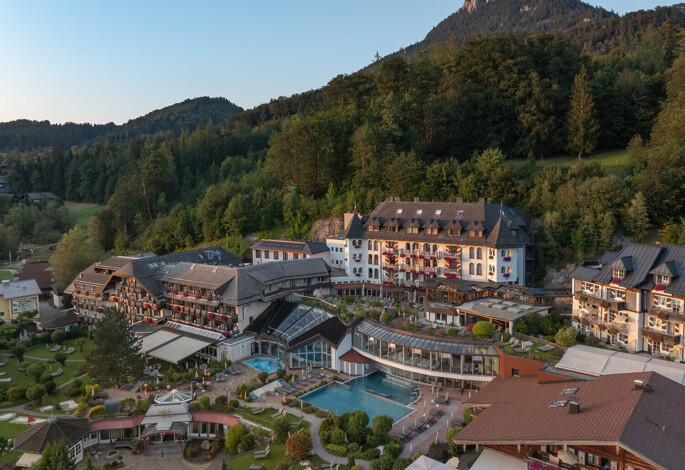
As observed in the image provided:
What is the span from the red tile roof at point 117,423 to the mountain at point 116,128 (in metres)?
140

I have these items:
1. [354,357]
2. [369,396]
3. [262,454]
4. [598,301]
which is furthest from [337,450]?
[598,301]

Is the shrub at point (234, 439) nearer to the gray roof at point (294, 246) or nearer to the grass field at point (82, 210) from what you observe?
the gray roof at point (294, 246)

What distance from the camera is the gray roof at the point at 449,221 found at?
133ft

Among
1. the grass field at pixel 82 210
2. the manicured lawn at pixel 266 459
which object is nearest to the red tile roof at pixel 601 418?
the manicured lawn at pixel 266 459

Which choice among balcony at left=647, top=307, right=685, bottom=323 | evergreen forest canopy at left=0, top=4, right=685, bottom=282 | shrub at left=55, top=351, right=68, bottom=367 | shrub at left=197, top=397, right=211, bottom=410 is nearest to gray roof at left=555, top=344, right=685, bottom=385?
Answer: balcony at left=647, top=307, right=685, bottom=323

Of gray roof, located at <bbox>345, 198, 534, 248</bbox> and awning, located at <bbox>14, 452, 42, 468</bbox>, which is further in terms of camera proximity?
gray roof, located at <bbox>345, 198, 534, 248</bbox>

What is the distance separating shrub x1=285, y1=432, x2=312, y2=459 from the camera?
74.8 feet

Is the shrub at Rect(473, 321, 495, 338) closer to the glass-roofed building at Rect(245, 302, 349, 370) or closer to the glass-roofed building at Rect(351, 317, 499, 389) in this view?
the glass-roofed building at Rect(351, 317, 499, 389)

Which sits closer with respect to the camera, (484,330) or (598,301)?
(484,330)

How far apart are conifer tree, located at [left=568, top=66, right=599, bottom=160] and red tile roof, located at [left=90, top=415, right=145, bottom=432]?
48.9m

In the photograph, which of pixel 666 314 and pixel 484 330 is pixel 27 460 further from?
pixel 666 314

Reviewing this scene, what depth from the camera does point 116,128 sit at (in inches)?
7096

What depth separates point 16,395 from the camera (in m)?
31.5

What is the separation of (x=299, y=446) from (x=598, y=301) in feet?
70.8
